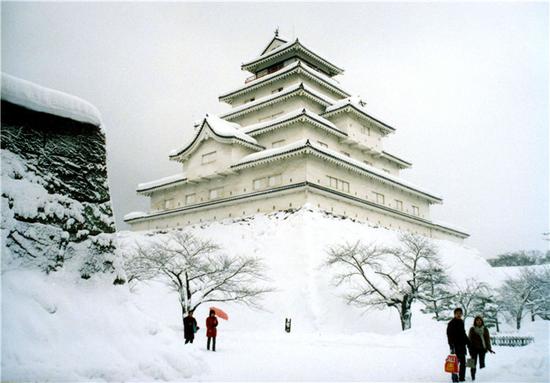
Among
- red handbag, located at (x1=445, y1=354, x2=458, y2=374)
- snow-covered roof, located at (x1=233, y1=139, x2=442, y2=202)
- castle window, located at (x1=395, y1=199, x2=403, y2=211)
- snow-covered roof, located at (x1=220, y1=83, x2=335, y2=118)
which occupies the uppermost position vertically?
snow-covered roof, located at (x1=220, y1=83, x2=335, y2=118)

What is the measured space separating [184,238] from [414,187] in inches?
970

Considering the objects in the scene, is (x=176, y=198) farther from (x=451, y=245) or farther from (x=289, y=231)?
(x=451, y=245)

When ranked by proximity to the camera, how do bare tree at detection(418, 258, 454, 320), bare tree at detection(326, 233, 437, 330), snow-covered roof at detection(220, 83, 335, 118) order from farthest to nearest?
snow-covered roof at detection(220, 83, 335, 118) < bare tree at detection(418, 258, 454, 320) < bare tree at detection(326, 233, 437, 330)

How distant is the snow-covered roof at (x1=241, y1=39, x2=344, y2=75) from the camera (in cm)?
3997

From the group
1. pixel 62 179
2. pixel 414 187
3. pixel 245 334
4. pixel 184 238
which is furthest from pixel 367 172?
pixel 62 179

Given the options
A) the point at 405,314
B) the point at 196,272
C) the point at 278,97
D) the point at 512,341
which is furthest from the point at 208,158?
the point at 512,341

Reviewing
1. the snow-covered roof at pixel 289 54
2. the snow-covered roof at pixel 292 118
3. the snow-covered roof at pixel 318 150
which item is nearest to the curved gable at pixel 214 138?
the snow-covered roof at pixel 292 118

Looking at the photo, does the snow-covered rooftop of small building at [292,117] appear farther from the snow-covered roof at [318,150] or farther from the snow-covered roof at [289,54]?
the snow-covered roof at [289,54]

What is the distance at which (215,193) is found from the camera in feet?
113

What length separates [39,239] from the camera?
22.2 feet

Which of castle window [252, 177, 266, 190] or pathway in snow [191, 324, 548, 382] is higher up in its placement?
castle window [252, 177, 266, 190]

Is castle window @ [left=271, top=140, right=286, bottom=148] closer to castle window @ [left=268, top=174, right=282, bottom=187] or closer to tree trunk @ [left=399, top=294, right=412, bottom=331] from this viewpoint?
castle window @ [left=268, top=174, right=282, bottom=187]

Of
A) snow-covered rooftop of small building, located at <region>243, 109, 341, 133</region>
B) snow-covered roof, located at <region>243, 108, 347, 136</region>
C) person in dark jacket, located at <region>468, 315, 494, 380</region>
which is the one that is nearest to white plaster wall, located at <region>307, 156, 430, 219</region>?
snow-covered roof, located at <region>243, 108, 347, 136</region>

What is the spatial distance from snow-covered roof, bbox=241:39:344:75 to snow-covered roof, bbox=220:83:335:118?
186 inches
